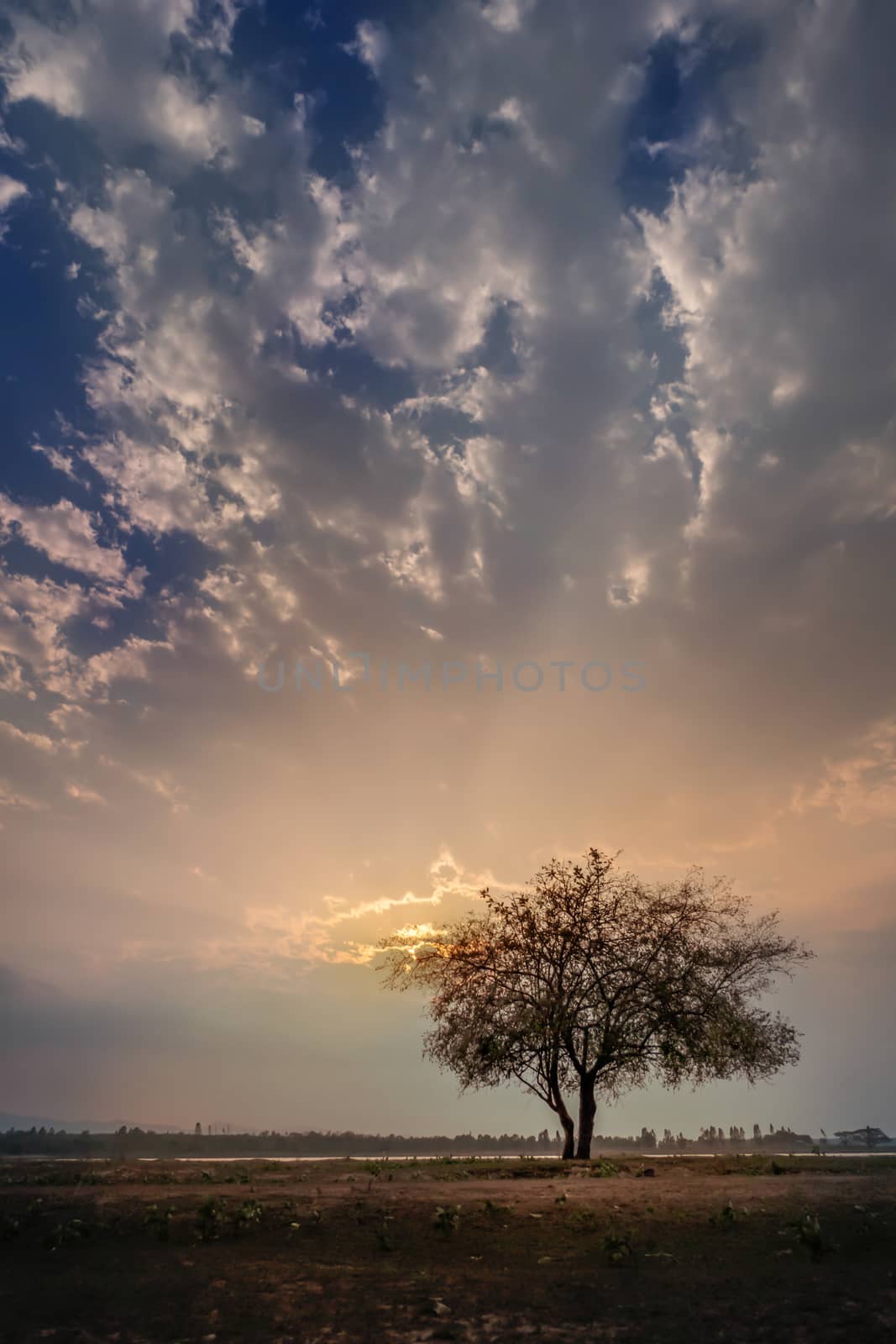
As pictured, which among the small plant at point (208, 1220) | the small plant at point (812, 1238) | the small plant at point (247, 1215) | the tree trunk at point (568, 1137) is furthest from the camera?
the tree trunk at point (568, 1137)

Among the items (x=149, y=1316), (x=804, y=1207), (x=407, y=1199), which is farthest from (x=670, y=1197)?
(x=149, y=1316)

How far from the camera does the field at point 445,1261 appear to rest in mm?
8547

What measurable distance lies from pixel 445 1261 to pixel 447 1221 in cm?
136

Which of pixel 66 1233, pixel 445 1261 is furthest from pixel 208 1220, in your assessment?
pixel 445 1261

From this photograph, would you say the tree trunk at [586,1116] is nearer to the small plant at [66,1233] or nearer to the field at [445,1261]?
the field at [445,1261]

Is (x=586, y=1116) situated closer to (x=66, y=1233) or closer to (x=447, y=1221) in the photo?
(x=447, y=1221)

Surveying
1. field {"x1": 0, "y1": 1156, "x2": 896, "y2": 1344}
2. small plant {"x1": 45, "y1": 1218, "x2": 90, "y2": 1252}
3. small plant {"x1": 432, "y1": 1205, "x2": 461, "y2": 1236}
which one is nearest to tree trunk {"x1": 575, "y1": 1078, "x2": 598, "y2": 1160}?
field {"x1": 0, "y1": 1156, "x2": 896, "y2": 1344}

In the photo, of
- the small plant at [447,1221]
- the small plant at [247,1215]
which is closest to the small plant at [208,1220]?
the small plant at [247,1215]

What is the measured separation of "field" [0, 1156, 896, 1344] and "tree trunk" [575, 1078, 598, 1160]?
15058mm

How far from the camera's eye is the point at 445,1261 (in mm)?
11086

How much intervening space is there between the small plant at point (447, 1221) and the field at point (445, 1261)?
1.3 inches

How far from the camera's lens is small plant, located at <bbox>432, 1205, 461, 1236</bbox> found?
40.4ft

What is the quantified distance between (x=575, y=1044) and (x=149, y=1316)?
2583cm

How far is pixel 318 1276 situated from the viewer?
10273mm
